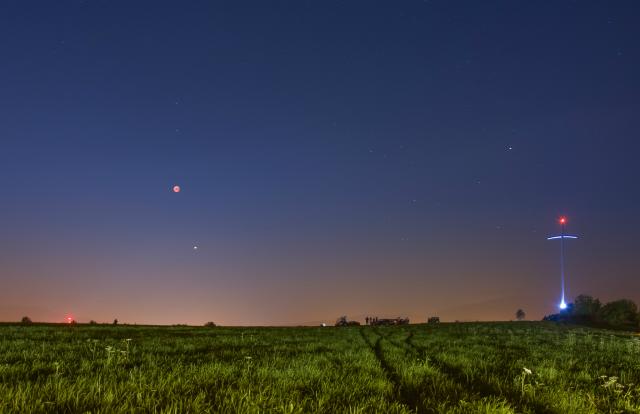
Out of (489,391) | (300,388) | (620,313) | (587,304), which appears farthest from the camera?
(587,304)

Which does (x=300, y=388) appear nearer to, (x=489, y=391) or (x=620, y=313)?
(x=489, y=391)

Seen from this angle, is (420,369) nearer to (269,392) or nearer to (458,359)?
(458,359)

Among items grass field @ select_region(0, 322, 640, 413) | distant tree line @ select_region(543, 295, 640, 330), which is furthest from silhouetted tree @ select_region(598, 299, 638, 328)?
grass field @ select_region(0, 322, 640, 413)

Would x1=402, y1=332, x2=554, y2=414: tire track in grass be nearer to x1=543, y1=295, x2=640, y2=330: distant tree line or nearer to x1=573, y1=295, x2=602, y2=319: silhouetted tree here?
x1=543, y1=295, x2=640, y2=330: distant tree line

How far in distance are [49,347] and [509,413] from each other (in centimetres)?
1281

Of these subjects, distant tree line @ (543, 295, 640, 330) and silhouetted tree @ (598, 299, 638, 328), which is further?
silhouetted tree @ (598, 299, 638, 328)

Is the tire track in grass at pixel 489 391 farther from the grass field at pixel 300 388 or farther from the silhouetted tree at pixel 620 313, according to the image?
the silhouetted tree at pixel 620 313

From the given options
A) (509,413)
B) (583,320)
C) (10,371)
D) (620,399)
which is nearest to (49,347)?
(10,371)

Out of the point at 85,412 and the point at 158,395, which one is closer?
the point at 85,412

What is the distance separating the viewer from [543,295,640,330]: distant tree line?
7882 centimetres

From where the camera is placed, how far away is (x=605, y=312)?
9888 centimetres

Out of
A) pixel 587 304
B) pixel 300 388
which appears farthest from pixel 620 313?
pixel 300 388

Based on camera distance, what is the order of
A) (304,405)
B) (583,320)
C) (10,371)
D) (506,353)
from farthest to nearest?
(583,320) → (506,353) → (10,371) → (304,405)

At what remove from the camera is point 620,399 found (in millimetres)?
7438
